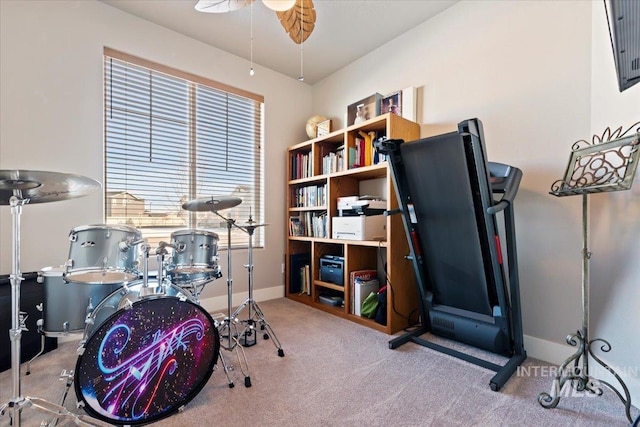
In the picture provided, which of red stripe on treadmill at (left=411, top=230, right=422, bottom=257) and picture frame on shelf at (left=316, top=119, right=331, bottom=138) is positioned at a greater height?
picture frame on shelf at (left=316, top=119, right=331, bottom=138)

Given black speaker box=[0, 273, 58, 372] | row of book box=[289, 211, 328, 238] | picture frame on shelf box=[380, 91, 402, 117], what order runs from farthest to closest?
row of book box=[289, 211, 328, 238] → picture frame on shelf box=[380, 91, 402, 117] → black speaker box=[0, 273, 58, 372]

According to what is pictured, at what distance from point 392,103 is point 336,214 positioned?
4.11 feet

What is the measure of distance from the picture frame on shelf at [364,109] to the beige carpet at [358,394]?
7.23 ft

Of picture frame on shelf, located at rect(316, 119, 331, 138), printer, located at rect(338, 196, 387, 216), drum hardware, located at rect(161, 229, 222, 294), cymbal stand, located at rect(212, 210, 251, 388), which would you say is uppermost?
picture frame on shelf, located at rect(316, 119, 331, 138)

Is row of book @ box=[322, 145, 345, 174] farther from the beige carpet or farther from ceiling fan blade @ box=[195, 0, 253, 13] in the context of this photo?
the beige carpet

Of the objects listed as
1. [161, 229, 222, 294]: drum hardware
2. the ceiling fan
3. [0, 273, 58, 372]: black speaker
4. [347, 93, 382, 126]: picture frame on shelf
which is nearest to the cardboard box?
[347, 93, 382, 126]: picture frame on shelf

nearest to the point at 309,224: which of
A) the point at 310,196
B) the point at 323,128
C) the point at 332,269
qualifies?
the point at 310,196

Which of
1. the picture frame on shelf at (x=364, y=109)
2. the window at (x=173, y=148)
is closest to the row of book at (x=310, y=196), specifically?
the window at (x=173, y=148)

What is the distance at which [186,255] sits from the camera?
199 cm

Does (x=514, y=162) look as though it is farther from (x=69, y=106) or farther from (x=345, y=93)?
(x=69, y=106)

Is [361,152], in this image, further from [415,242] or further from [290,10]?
[290,10]

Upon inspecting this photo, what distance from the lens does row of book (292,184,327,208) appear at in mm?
3141

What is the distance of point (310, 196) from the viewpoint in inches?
130

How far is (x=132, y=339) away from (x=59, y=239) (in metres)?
1.57
